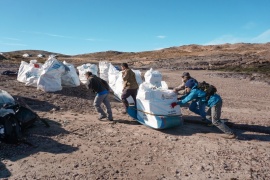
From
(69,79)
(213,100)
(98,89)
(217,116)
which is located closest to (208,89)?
(213,100)

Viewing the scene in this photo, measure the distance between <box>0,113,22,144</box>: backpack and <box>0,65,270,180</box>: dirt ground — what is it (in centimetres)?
12

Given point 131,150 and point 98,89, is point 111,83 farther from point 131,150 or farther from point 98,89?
point 131,150

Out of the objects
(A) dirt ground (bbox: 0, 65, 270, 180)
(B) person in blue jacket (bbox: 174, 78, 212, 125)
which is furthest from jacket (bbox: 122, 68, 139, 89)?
(B) person in blue jacket (bbox: 174, 78, 212, 125)

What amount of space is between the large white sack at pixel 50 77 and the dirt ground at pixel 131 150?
153cm

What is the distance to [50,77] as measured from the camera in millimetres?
9586

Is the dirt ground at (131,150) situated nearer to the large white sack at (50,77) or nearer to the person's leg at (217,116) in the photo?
the person's leg at (217,116)

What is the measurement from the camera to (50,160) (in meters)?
4.96

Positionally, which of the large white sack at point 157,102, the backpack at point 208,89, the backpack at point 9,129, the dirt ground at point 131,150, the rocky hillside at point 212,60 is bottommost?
the dirt ground at point 131,150

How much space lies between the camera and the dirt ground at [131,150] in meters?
4.63

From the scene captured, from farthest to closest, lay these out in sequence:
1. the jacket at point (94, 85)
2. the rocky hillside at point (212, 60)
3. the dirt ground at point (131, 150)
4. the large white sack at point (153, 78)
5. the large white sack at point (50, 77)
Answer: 1. the rocky hillside at point (212, 60)
2. the large white sack at point (153, 78)
3. the large white sack at point (50, 77)
4. the jacket at point (94, 85)
5. the dirt ground at point (131, 150)

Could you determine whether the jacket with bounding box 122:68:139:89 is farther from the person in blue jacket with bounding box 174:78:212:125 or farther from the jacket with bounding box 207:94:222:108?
the jacket with bounding box 207:94:222:108

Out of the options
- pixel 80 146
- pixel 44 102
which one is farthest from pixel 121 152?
pixel 44 102

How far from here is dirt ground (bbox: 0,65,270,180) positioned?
4633 mm

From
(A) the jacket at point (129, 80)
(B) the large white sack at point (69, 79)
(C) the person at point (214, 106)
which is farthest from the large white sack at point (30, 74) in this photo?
(C) the person at point (214, 106)
